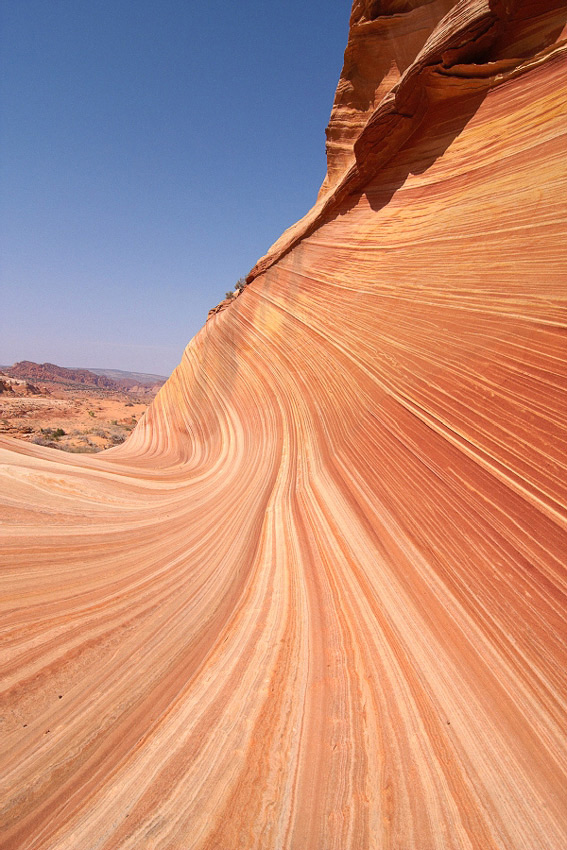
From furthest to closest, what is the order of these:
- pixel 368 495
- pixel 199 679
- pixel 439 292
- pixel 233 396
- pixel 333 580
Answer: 1. pixel 233 396
2. pixel 439 292
3. pixel 368 495
4. pixel 333 580
5. pixel 199 679

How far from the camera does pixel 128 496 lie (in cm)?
375

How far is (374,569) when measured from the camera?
7.76ft

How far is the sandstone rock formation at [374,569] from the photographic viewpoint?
4.02ft

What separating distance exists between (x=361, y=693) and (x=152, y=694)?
0.96 m

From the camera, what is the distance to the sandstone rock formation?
4.02ft

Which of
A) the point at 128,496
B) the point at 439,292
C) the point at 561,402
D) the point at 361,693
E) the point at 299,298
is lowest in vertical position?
the point at 361,693

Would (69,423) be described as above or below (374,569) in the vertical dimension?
below

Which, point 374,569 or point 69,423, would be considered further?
point 69,423

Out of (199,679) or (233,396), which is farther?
(233,396)

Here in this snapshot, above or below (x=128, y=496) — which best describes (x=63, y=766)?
below

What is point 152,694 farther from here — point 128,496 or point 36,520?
point 128,496

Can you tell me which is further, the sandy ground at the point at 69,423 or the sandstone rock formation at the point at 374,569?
the sandy ground at the point at 69,423

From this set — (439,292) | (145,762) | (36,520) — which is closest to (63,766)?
(145,762)

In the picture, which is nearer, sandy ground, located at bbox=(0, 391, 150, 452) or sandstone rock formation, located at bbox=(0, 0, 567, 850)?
sandstone rock formation, located at bbox=(0, 0, 567, 850)
